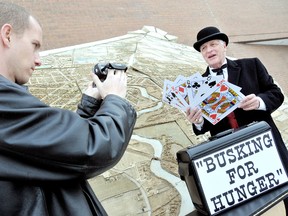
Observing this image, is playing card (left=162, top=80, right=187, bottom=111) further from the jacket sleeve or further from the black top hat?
the jacket sleeve

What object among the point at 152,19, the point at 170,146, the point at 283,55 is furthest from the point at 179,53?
the point at 283,55

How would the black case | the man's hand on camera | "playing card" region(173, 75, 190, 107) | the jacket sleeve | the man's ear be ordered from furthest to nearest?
1. "playing card" region(173, 75, 190, 107)
2. the black case
3. the man's hand on camera
4. the man's ear
5. the jacket sleeve

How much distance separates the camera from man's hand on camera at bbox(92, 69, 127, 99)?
135 centimetres

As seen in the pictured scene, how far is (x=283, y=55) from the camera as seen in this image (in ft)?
31.5

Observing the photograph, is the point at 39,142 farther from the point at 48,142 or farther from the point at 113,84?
the point at 113,84

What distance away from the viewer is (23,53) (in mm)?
1192

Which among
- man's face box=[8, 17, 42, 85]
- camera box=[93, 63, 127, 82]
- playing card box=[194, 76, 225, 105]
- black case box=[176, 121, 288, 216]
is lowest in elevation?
black case box=[176, 121, 288, 216]

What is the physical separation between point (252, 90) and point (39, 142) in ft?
5.56

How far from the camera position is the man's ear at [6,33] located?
1.16m

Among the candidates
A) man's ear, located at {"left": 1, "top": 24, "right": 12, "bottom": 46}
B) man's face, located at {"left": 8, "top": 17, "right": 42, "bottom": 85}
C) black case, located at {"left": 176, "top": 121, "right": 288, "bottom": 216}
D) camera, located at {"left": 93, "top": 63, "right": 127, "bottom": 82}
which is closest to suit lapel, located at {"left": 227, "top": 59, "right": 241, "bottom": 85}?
black case, located at {"left": 176, "top": 121, "right": 288, "bottom": 216}

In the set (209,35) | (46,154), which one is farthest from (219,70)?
(46,154)

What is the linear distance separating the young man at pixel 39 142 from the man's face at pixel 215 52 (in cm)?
127

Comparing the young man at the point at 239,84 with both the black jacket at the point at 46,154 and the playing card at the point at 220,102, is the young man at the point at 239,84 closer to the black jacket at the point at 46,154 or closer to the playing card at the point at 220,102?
the playing card at the point at 220,102

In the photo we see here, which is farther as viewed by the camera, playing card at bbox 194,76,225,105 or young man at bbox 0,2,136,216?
playing card at bbox 194,76,225,105
